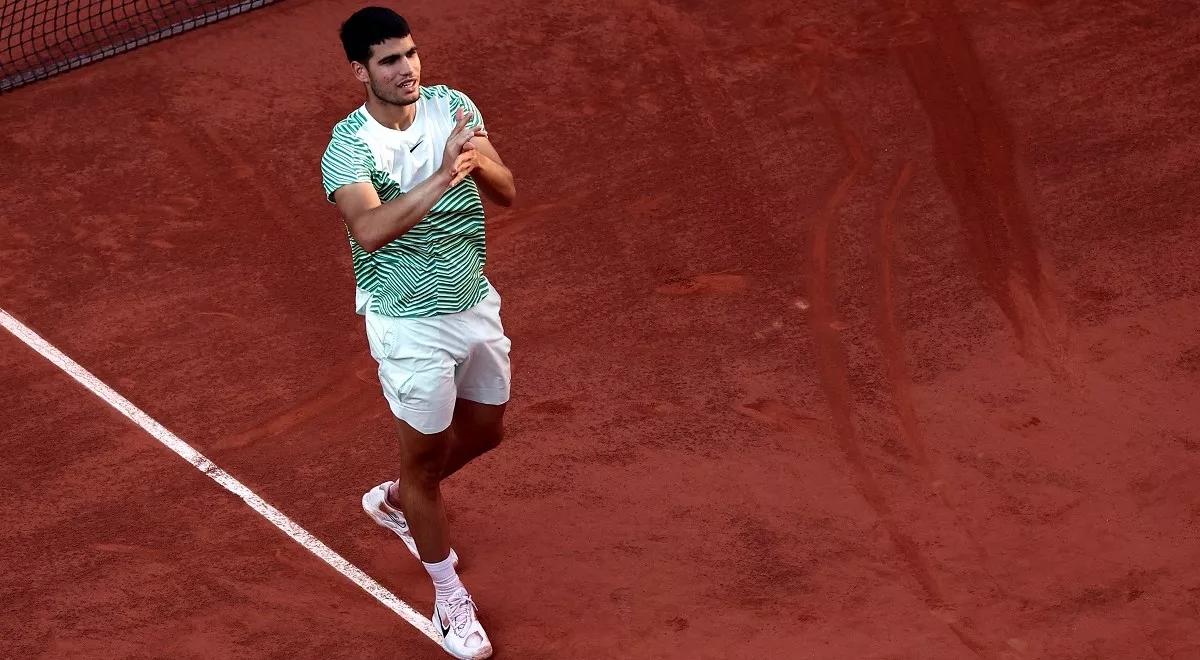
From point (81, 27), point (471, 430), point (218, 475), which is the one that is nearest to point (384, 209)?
point (471, 430)

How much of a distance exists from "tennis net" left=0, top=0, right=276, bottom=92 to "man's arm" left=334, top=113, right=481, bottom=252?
590cm

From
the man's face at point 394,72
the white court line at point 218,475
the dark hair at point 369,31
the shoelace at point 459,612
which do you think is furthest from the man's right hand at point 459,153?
the white court line at point 218,475

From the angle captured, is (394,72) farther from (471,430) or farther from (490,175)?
(471,430)

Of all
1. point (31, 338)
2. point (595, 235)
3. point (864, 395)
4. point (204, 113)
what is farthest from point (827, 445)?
point (204, 113)

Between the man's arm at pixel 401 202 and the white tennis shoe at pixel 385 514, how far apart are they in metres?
1.82

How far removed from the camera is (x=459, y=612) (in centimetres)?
560

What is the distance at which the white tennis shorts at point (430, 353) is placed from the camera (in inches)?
197

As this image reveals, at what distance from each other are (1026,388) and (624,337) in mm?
2084

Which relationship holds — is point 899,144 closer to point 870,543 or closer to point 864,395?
point 864,395

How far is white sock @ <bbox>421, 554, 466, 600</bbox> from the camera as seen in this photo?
18.1ft

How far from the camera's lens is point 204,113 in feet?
29.9

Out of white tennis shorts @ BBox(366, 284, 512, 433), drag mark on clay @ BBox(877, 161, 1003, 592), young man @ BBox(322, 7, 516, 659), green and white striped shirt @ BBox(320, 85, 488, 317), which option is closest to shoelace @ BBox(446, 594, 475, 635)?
young man @ BBox(322, 7, 516, 659)

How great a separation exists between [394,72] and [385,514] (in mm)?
2312

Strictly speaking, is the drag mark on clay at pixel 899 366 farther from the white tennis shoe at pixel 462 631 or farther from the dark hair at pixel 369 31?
the dark hair at pixel 369 31
